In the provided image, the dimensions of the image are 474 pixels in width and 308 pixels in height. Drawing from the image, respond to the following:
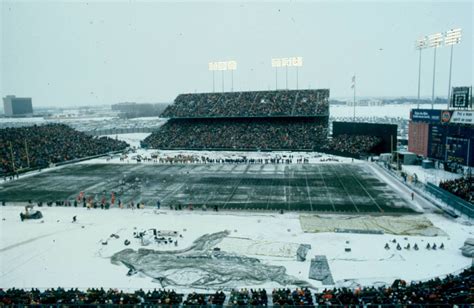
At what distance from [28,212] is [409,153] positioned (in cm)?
4936

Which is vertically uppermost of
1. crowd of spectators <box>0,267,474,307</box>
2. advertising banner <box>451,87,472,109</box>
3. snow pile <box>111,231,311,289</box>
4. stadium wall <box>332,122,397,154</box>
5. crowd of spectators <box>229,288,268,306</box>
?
advertising banner <box>451,87,472,109</box>

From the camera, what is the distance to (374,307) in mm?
15742

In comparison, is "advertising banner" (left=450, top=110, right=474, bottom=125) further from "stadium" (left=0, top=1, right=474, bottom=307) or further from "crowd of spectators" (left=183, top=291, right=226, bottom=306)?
"crowd of spectators" (left=183, top=291, right=226, bottom=306)

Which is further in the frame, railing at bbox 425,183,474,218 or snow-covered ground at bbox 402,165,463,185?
snow-covered ground at bbox 402,165,463,185

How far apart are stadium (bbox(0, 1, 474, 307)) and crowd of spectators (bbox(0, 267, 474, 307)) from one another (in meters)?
0.08

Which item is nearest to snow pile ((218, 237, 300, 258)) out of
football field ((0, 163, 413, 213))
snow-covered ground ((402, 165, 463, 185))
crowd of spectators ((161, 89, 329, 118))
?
football field ((0, 163, 413, 213))

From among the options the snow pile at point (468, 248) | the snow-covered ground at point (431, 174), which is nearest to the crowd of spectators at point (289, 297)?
the snow pile at point (468, 248)

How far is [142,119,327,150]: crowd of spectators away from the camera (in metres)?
75.4

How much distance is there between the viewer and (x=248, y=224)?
99.2 ft

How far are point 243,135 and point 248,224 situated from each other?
2020 inches

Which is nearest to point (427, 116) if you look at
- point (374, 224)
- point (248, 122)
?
point (374, 224)

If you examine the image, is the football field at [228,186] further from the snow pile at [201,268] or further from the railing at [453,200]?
the snow pile at [201,268]

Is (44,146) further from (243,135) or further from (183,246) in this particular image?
(183,246)

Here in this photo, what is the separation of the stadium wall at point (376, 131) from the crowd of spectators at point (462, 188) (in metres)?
20.2
